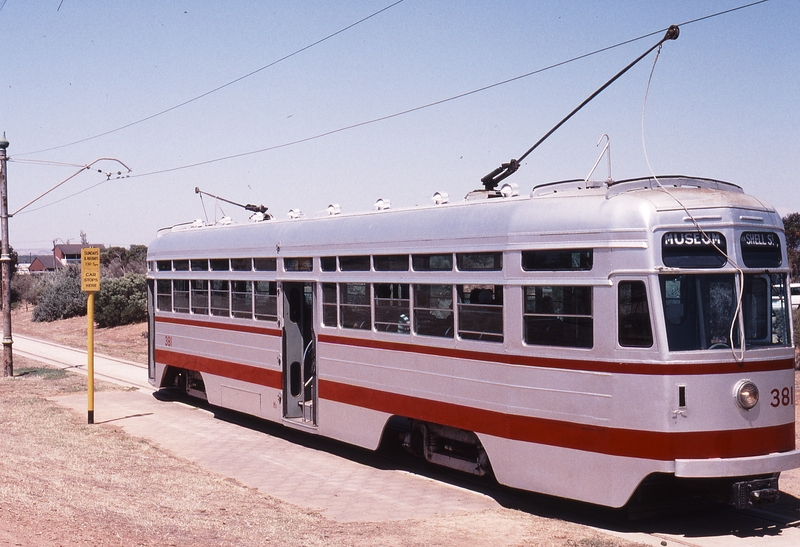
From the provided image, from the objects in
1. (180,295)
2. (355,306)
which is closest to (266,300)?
(355,306)

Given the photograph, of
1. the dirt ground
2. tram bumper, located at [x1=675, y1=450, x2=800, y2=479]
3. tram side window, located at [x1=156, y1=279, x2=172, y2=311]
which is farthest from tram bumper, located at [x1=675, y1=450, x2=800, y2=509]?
tram side window, located at [x1=156, y1=279, x2=172, y2=311]

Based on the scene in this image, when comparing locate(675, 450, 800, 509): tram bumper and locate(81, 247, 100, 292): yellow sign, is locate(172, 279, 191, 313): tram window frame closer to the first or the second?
locate(81, 247, 100, 292): yellow sign

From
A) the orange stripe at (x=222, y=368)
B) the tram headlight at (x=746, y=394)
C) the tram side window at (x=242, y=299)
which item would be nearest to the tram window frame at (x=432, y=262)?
the tram headlight at (x=746, y=394)

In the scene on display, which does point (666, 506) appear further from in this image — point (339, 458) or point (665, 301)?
point (339, 458)

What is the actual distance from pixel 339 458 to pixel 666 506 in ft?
16.0

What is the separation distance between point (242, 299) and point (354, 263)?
3.29 m

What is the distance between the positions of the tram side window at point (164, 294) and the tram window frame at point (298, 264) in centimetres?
466

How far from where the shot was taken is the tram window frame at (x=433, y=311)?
9625 millimetres

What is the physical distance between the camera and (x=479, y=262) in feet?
30.4

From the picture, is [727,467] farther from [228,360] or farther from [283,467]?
[228,360]

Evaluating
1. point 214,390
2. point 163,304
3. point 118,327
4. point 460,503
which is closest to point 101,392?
point 163,304

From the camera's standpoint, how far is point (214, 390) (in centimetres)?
1470

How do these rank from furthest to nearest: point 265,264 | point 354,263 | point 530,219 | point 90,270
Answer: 1. point 90,270
2. point 265,264
3. point 354,263
4. point 530,219

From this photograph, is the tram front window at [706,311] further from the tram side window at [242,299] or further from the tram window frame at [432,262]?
the tram side window at [242,299]
